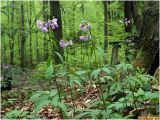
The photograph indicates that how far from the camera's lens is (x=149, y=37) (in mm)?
5465

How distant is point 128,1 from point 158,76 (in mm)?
7338

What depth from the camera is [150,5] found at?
5.82 m

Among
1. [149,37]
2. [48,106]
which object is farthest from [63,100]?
[149,37]

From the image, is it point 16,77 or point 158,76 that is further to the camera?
point 16,77

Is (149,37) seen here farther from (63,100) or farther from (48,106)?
(48,106)

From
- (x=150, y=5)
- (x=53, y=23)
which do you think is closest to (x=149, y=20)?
(x=150, y=5)

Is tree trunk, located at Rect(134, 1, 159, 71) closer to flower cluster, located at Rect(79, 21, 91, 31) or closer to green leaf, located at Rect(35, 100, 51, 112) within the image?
flower cluster, located at Rect(79, 21, 91, 31)

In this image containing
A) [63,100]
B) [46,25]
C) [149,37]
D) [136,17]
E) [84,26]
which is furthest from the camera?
[136,17]

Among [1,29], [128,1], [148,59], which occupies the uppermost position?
[128,1]

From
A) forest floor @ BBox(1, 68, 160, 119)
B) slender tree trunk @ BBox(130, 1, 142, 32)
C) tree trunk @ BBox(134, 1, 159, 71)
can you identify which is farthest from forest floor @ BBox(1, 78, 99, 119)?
slender tree trunk @ BBox(130, 1, 142, 32)

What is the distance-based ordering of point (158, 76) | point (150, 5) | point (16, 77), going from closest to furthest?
point (158, 76)
point (150, 5)
point (16, 77)

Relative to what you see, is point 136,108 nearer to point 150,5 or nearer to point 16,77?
point 150,5

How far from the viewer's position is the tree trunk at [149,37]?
5364mm

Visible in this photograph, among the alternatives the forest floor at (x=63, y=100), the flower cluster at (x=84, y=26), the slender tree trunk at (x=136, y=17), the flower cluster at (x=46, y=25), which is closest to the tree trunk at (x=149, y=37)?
the forest floor at (x=63, y=100)
